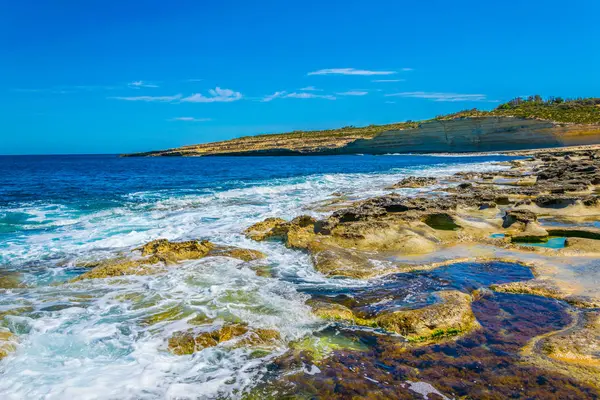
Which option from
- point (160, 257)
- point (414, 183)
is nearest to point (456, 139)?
point (414, 183)

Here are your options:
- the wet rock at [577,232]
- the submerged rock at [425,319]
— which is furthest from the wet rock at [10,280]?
the wet rock at [577,232]

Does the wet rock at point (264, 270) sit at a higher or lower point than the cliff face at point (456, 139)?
lower

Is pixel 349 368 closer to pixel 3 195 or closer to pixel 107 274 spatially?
pixel 107 274

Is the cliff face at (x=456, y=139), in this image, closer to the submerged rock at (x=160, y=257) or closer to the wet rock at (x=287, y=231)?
the wet rock at (x=287, y=231)

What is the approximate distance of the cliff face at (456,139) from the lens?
64500mm

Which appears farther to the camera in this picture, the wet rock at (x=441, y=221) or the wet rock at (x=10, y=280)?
the wet rock at (x=441, y=221)

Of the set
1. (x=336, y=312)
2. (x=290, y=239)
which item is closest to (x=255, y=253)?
(x=290, y=239)

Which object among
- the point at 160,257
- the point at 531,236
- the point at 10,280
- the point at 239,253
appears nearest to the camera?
the point at 10,280

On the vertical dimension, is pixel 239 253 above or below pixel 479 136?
below

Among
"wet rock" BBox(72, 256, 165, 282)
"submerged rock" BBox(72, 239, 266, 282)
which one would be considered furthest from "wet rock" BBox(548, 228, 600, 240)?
"wet rock" BBox(72, 256, 165, 282)

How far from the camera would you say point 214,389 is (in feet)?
14.9

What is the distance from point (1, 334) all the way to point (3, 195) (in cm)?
2550

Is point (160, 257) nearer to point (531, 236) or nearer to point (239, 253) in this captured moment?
point (239, 253)

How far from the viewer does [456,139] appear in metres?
77.5
